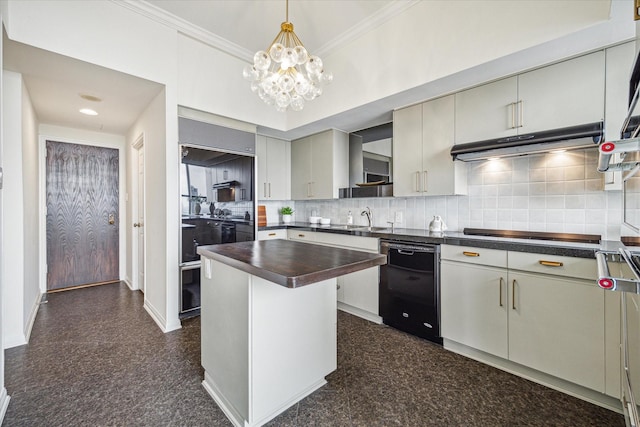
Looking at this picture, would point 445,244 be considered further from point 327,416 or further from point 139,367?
point 139,367

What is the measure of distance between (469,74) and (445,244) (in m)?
1.38

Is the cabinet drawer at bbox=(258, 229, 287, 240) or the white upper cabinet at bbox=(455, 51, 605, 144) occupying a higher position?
the white upper cabinet at bbox=(455, 51, 605, 144)

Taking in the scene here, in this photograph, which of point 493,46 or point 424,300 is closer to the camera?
point 493,46

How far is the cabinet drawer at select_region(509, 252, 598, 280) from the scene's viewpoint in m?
1.72

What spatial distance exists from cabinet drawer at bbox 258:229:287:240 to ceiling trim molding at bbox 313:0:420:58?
227cm

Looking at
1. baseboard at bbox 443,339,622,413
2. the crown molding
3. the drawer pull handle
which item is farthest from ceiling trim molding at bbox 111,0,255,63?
baseboard at bbox 443,339,622,413

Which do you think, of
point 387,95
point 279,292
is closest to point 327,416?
point 279,292

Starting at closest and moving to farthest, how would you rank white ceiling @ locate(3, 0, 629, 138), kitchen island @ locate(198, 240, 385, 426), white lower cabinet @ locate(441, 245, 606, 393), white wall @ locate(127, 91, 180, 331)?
kitchen island @ locate(198, 240, 385, 426) → white lower cabinet @ locate(441, 245, 606, 393) → white ceiling @ locate(3, 0, 629, 138) → white wall @ locate(127, 91, 180, 331)

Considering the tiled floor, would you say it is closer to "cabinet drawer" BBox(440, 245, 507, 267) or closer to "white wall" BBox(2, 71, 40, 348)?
"white wall" BBox(2, 71, 40, 348)

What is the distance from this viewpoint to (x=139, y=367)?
7.00ft

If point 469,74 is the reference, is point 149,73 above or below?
above

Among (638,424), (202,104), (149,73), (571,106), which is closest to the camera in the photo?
(638,424)

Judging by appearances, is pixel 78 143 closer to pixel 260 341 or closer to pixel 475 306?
pixel 260 341

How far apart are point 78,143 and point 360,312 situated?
4.64 meters
